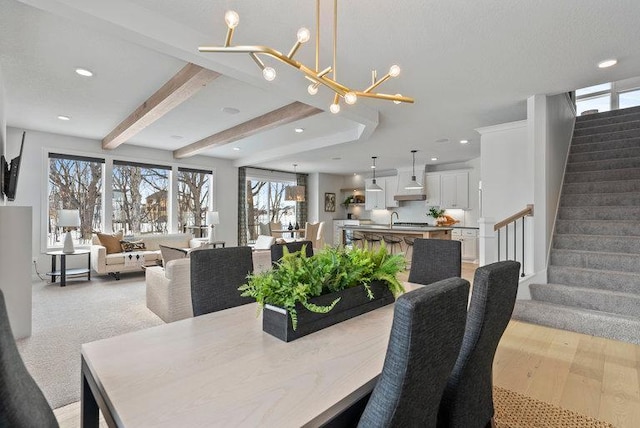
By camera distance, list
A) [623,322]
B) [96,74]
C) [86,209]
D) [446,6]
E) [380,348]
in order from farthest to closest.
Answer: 1. [86,209]
2. [96,74]
3. [623,322]
4. [446,6]
5. [380,348]

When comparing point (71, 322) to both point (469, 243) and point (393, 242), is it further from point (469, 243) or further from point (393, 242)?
point (469, 243)

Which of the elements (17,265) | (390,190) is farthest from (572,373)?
(390,190)

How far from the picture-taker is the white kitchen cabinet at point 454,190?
7949mm

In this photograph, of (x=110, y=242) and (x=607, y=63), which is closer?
(x=607, y=63)

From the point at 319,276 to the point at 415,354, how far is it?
72 centimetres

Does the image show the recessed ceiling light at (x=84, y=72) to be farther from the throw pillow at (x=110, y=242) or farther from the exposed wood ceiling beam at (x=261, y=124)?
the throw pillow at (x=110, y=242)

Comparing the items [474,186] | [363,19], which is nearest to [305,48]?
[363,19]

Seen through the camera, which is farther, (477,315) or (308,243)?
(308,243)

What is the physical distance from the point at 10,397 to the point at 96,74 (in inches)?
142

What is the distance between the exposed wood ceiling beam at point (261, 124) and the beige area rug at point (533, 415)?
332cm

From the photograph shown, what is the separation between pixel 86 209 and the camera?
6145 mm

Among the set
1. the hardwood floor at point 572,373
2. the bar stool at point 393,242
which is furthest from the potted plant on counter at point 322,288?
the bar stool at point 393,242

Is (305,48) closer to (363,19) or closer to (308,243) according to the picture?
(363,19)

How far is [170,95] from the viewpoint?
133 inches
